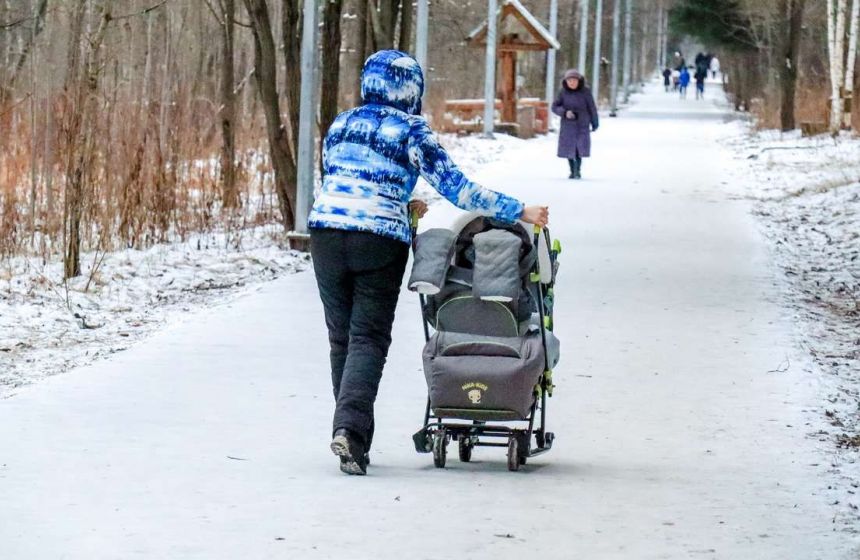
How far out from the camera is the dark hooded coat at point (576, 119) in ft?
84.9

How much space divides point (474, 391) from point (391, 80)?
4.24ft

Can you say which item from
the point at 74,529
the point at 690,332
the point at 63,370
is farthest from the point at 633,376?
the point at 74,529

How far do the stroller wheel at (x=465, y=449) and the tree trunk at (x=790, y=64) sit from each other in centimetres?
3171

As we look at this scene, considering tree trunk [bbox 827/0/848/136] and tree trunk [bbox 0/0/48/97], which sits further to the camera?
tree trunk [bbox 827/0/848/136]

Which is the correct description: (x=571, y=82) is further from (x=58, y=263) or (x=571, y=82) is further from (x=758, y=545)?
(x=758, y=545)

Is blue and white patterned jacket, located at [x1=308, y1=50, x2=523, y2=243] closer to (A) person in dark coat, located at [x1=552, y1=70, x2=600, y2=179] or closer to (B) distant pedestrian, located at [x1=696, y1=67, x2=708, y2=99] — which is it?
(A) person in dark coat, located at [x1=552, y1=70, x2=600, y2=179]

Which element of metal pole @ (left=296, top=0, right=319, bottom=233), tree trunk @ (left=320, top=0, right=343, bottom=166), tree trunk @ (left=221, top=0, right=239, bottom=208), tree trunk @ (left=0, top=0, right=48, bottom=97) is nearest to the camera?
metal pole @ (left=296, top=0, right=319, bottom=233)

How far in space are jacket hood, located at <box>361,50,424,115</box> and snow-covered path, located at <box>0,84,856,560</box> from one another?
152 centimetres

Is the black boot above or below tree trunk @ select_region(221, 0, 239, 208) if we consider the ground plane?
below

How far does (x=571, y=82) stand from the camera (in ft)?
86.1

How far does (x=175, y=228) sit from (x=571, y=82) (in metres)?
10.8

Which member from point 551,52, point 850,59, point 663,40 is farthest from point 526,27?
point 663,40

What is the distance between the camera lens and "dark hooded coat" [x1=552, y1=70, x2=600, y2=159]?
25.9m

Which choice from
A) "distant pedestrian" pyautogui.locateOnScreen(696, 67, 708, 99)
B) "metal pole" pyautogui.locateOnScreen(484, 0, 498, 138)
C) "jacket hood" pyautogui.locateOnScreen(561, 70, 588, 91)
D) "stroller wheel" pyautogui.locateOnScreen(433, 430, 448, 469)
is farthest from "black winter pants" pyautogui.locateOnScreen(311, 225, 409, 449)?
"distant pedestrian" pyautogui.locateOnScreen(696, 67, 708, 99)
